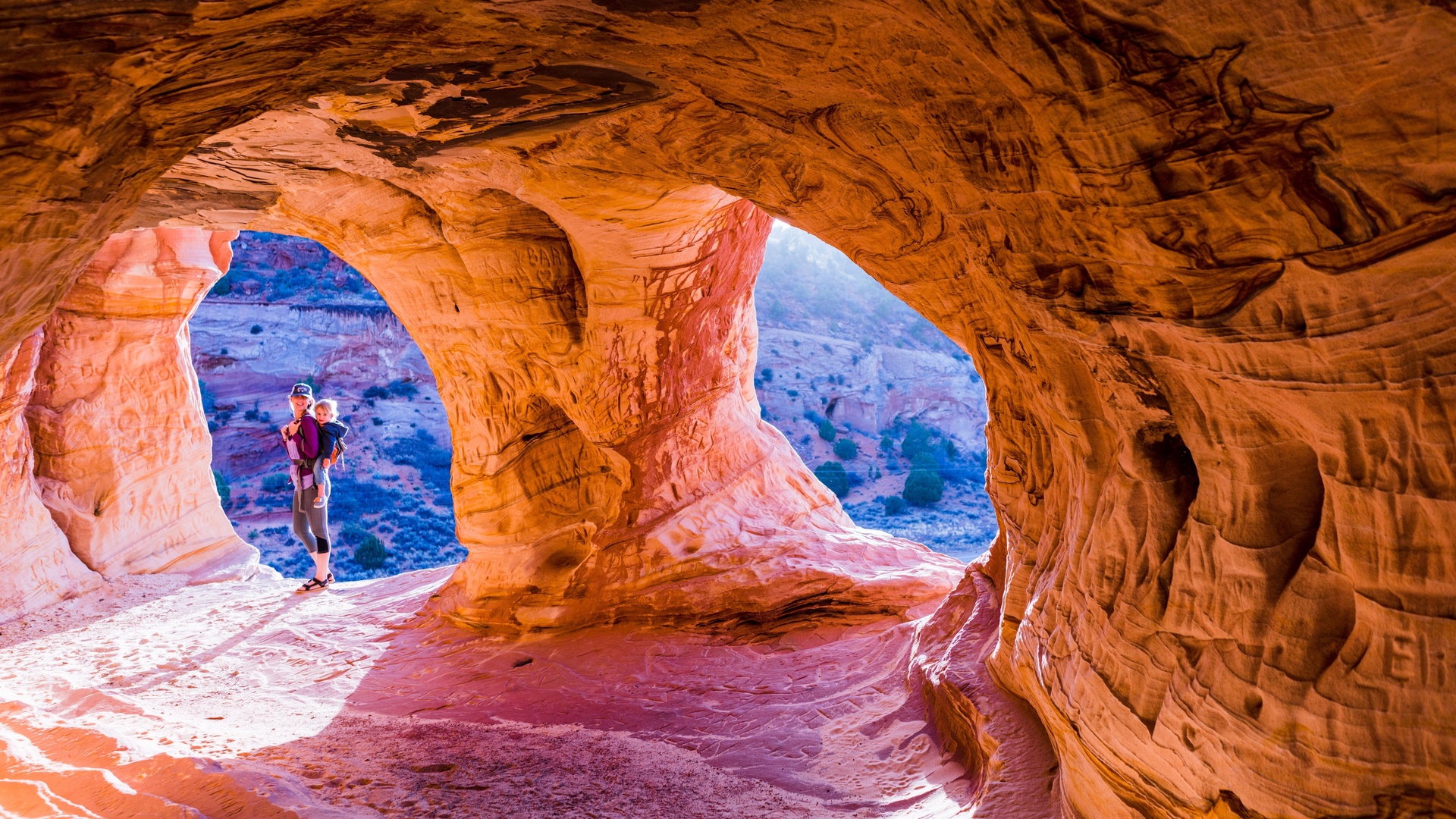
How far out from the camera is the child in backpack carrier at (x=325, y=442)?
777cm

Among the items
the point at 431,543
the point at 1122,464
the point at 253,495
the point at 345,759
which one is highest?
the point at 1122,464

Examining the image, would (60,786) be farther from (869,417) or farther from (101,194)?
(869,417)

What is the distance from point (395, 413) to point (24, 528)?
18922mm

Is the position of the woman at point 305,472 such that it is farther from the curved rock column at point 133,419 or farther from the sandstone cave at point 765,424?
the curved rock column at point 133,419

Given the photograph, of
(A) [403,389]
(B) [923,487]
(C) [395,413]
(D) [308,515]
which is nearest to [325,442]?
(D) [308,515]

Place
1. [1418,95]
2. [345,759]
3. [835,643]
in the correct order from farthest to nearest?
[835,643]
[345,759]
[1418,95]

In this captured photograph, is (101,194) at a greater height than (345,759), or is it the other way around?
(101,194)

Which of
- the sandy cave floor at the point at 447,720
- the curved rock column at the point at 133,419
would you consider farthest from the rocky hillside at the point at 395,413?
the sandy cave floor at the point at 447,720

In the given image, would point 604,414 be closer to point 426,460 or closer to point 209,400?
point 426,460

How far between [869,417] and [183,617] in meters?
30.5

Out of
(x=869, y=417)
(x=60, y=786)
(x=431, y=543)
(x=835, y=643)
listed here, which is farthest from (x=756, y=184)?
(x=869, y=417)

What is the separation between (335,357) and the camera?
26.6 meters

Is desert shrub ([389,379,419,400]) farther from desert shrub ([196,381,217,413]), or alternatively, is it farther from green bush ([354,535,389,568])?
green bush ([354,535,389,568])

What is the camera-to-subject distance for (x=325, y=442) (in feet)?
25.9
